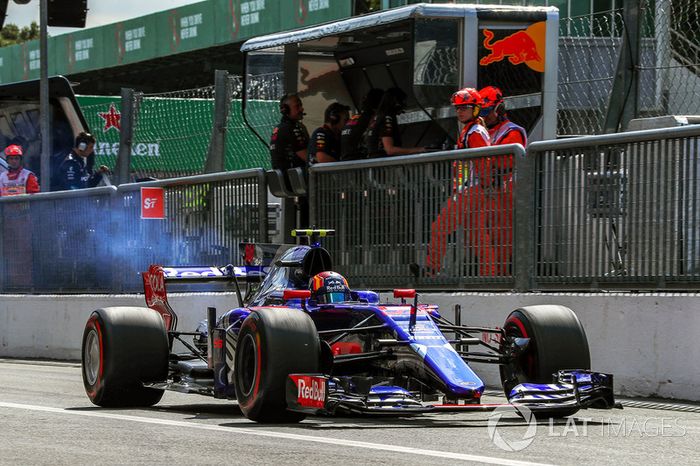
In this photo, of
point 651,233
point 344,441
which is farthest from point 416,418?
point 651,233

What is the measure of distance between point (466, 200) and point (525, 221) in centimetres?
70

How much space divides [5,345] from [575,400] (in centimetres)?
1047

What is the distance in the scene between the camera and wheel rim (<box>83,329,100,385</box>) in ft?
32.5

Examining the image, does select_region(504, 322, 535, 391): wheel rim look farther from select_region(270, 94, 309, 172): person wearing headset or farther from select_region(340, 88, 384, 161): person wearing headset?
select_region(270, 94, 309, 172): person wearing headset

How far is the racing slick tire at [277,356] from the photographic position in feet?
26.3

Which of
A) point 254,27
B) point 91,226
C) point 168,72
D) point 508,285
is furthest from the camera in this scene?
point 168,72

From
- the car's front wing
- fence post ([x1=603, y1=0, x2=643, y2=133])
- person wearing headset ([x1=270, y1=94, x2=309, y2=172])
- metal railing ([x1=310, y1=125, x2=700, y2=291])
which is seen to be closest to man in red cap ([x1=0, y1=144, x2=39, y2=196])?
person wearing headset ([x1=270, y1=94, x2=309, y2=172])

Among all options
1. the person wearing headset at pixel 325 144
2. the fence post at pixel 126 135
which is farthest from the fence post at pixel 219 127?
the fence post at pixel 126 135

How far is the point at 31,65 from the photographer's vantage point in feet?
166

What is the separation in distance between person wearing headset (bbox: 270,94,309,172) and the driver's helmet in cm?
565

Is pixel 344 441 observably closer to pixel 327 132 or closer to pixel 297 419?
pixel 297 419

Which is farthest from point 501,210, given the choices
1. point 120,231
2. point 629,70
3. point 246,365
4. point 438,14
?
point 120,231

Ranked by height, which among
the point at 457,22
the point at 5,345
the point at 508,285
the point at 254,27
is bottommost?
the point at 5,345

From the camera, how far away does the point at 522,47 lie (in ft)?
46.9
